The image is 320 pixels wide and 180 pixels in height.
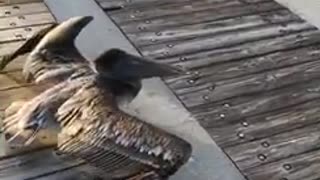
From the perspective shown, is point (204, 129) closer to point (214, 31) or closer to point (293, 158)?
point (293, 158)

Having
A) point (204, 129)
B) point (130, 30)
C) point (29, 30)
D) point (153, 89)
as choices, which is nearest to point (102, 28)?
point (130, 30)

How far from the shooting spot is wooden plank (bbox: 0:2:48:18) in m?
1.76

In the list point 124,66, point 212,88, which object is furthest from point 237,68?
point 124,66

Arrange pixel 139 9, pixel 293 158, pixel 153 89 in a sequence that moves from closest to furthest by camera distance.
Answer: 1. pixel 293 158
2. pixel 153 89
3. pixel 139 9

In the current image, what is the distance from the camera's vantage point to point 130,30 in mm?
1814

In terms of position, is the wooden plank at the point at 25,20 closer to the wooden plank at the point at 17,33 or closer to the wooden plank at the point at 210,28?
the wooden plank at the point at 17,33

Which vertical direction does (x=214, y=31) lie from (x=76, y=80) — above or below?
below

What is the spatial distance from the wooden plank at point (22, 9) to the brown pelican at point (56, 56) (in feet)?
1.77

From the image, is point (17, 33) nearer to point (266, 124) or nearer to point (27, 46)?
point (27, 46)

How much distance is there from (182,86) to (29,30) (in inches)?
18.6

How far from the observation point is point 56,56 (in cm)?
120

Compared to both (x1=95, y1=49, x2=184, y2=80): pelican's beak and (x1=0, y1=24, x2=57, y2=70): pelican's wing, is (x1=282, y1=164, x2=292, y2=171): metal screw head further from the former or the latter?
(x1=0, y1=24, x2=57, y2=70): pelican's wing

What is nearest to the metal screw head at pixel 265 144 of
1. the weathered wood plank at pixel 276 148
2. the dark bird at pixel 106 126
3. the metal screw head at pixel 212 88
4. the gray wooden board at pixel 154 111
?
the weathered wood plank at pixel 276 148

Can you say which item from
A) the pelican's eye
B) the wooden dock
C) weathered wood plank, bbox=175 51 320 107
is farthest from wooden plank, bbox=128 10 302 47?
the pelican's eye
